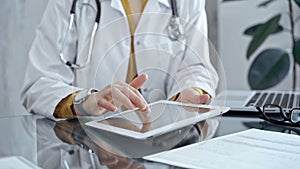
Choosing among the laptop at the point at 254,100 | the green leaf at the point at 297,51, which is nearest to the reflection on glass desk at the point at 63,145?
the laptop at the point at 254,100

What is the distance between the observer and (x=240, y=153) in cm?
72

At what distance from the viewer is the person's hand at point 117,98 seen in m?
0.89

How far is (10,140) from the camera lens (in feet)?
2.83

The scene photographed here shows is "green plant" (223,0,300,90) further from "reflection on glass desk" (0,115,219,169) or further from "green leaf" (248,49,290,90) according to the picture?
"reflection on glass desk" (0,115,219,169)

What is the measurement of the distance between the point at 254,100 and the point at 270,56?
3.37 feet

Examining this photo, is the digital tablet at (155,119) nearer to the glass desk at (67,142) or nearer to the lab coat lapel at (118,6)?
the glass desk at (67,142)

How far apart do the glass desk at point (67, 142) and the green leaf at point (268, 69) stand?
1.15 m

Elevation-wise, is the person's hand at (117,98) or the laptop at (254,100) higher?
the person's hand at (117,98)

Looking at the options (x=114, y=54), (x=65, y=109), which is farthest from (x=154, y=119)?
(x=114, y=54)

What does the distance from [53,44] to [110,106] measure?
15.6 inches

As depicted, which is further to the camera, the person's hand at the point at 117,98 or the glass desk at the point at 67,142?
the person's hand at the point at 117,98

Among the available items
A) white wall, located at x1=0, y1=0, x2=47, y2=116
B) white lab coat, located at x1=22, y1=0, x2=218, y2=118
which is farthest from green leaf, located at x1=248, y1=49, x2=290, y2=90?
white wall, located at x1=0, y1=0, x2=47, y2=116

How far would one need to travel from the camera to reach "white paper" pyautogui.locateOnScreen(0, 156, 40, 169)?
0.68 meters

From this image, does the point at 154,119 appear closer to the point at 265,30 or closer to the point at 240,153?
the point at 240,153
